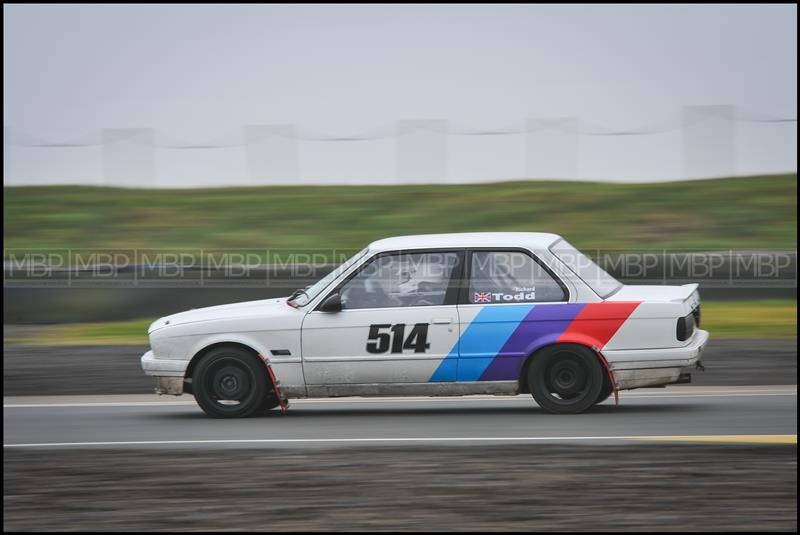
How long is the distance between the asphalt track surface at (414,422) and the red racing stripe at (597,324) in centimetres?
66

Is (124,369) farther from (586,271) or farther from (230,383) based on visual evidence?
(586,271)

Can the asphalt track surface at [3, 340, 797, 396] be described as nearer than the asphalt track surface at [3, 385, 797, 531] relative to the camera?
No

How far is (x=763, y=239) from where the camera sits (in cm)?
2142

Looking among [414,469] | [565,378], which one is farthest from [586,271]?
[414,469]

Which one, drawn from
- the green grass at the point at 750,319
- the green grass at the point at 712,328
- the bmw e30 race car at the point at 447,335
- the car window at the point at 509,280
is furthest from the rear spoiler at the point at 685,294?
the green grass at the point at 750,319

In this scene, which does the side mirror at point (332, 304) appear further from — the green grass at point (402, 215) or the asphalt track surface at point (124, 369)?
the green grass at point (402, 215)

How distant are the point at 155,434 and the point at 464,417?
2586mm

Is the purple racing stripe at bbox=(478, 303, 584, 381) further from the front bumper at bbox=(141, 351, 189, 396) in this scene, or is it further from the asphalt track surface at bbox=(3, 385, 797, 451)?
the front bumper at bbox=(141, 351, 189, 396)

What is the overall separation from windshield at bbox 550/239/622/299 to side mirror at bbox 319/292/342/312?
1852 mm

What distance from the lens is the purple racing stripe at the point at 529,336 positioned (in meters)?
8.92

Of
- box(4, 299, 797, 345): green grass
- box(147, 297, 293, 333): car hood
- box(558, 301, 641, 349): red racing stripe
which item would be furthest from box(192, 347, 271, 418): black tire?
box(4, 299, 797, 345): green grass

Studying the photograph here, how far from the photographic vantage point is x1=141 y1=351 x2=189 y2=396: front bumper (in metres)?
9.34

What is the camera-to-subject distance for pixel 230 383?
9.34 metres

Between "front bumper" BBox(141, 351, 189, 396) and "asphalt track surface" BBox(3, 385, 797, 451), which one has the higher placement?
"front bumper" BBox(141, 351, 189, 396)
